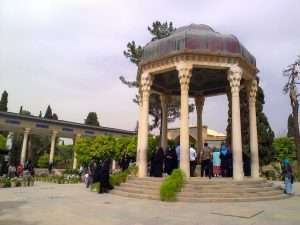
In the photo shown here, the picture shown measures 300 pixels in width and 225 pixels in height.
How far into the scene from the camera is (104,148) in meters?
32.3

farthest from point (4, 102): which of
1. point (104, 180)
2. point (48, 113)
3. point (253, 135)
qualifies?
point (253, 135)

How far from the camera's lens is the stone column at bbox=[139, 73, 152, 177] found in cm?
1359

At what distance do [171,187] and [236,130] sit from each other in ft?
14.1

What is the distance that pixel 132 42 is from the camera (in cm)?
2792

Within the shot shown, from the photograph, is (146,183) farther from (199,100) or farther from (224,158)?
(199,100)

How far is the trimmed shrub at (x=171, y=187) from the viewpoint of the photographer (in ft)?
32.9

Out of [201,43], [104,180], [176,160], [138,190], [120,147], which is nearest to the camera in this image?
[138,190]

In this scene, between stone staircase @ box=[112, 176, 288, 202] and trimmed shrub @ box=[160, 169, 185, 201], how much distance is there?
213mm

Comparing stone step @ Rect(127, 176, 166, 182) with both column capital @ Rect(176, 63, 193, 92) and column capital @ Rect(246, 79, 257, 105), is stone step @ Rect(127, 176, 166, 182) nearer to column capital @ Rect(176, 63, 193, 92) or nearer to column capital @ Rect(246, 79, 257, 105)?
column capital @ Rect(176, 63, 193, 92)

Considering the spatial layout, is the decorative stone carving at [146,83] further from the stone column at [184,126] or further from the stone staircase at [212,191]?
the stone staircase at [212,191]

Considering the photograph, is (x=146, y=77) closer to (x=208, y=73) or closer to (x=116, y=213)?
(x=208, y=73)

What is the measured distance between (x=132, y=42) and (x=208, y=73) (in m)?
13.5

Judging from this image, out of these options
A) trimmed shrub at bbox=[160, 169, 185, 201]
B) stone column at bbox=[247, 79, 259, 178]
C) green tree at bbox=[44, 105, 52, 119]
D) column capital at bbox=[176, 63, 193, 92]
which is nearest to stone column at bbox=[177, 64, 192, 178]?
column capital at bbox=[176, 63, 193, 92]

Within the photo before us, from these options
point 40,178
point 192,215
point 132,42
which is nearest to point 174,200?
point 192,215
